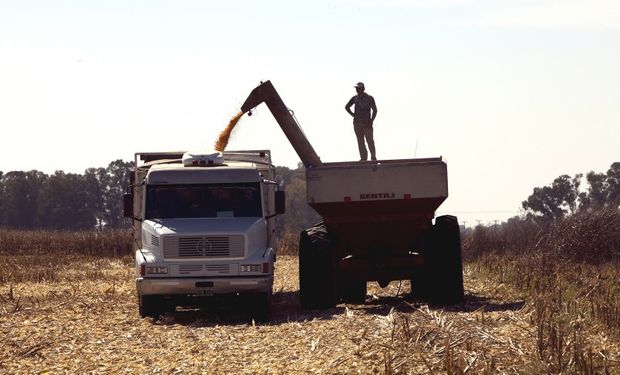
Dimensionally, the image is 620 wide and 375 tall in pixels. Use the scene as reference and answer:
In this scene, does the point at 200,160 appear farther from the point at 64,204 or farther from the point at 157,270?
the point at 64,204

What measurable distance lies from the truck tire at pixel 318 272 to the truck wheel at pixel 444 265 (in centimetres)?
189

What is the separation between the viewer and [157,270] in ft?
63.4

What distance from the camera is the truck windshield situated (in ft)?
66.2

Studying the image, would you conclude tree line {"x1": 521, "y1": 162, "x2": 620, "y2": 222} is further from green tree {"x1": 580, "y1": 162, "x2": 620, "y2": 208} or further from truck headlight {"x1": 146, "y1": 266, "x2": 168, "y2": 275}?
truck headlight {"x1": 146, "y1": 266, "x2": 168, "y2": 275}

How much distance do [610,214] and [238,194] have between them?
19116 millimetres

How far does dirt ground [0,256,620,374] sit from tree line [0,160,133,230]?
345 feet

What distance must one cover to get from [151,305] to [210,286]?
126 cm

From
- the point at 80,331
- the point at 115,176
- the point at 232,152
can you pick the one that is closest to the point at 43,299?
the point at 232,152

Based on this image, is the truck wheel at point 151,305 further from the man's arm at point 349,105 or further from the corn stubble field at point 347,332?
the man's arm at point 349,105

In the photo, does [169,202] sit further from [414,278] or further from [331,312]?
[414,278]

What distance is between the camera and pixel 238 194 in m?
20.2

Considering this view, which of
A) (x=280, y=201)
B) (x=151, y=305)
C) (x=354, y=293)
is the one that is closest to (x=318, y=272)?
(x=280, y=201)

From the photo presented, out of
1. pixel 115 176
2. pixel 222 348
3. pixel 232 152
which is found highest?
pixel 115 176

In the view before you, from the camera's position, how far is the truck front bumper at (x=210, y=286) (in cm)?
1912
